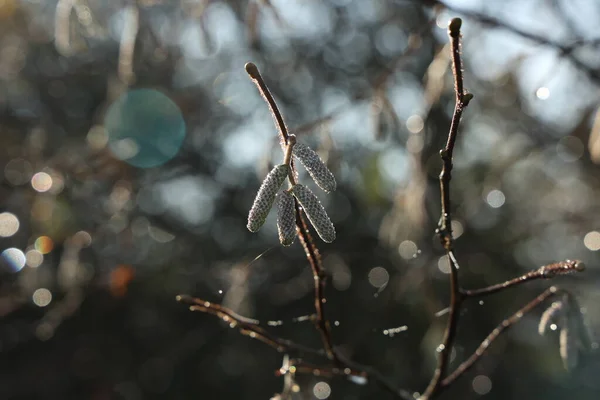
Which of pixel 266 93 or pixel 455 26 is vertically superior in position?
pixel 455 26

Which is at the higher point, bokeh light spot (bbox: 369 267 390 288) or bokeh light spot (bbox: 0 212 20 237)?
bokeh light spot (bbox: 369 267 390 288)

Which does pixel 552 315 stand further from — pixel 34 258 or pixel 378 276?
pixel 378 276

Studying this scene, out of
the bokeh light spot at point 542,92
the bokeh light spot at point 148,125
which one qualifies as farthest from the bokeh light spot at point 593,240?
the bokeh light spot at point 148,125

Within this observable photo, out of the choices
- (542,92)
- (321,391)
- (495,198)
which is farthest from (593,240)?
(542,92)

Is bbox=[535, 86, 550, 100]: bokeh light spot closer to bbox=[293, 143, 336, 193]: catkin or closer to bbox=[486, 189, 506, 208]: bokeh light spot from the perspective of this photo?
bbox=[293, 143, 336, 193]: catkin

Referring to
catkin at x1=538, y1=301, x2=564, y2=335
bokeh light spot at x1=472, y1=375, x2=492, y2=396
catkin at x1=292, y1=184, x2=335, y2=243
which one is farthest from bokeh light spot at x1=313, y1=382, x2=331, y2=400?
catkin at x1=292, y1=184, x2=335, y2=243

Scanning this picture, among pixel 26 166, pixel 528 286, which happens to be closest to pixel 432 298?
pixel 528 286
